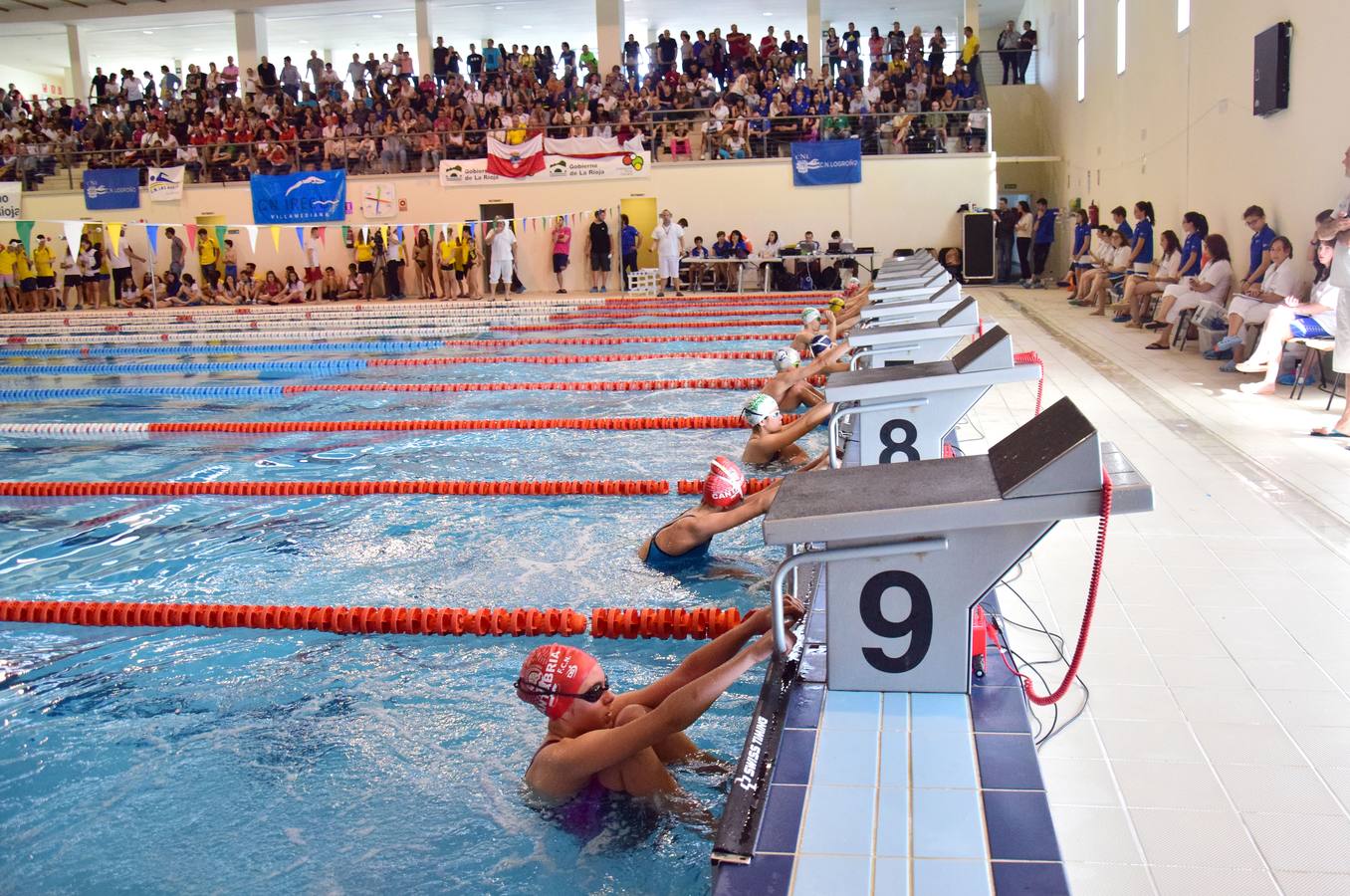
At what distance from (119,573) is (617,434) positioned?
3.44 metres

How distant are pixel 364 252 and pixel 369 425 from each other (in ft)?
43.9

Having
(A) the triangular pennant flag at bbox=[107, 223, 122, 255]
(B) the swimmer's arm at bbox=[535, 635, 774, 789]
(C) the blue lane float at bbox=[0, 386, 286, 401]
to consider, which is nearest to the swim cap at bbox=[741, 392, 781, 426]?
(B) the swimmer's arm at bbox=[535, 635, 774, 789]

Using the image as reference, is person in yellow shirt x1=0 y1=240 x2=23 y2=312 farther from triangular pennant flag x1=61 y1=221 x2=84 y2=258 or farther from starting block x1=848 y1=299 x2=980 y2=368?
starting block x1=848 y1=299 x2=980 y2=368

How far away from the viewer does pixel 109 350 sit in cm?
1488

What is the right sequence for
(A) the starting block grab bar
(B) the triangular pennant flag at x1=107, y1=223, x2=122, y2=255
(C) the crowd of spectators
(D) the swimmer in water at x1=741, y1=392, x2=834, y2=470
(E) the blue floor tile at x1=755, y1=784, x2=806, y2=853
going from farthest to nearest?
(C) the crowd of spectators → (B) the triangular pennant flag at x1=107, y1=223, x2=122, y2=255 → (D) the swimmer in water at x1=741, y1=392, x2=834, y2=470 → (A) the starting block grab bar → (E) the blue floor tile at x1=755, y1=784, x2=806, y2=853

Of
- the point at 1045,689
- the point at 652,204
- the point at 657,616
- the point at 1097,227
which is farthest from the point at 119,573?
the point at 652,204

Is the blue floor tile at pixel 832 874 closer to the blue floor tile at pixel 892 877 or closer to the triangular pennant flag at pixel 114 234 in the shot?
the blue floor tile at pixel 892 877

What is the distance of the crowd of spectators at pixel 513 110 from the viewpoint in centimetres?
2030

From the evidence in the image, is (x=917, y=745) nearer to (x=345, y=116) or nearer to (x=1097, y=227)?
(x=1097, y=227)

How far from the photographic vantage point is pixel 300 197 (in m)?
21.3

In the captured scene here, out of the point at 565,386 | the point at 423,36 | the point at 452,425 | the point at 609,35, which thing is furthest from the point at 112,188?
the point at 452,425

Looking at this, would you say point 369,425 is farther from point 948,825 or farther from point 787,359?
point 948,825

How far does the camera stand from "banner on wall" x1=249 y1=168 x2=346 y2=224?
837 inches

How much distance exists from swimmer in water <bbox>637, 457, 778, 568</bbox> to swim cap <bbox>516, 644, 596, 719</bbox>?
1774 millimetres
